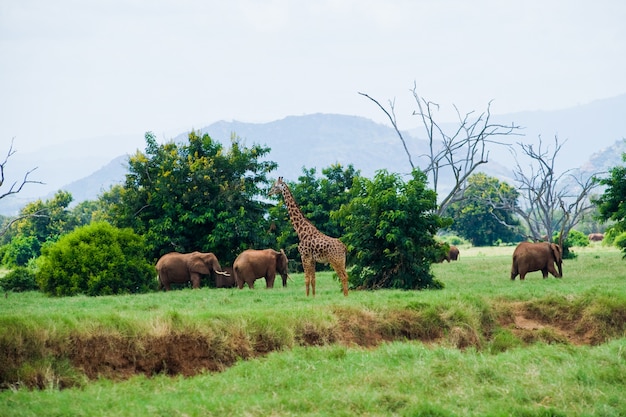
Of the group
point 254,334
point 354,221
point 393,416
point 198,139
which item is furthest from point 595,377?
point 198,139

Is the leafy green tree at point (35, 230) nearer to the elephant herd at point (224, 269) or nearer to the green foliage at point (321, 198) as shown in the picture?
the green foliage at point (321, 198)

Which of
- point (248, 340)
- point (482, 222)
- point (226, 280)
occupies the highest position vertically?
point (482, 222)

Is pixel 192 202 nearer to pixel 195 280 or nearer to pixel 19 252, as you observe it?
pixel 195 280

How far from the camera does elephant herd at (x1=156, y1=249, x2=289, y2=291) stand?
2462 centimetres

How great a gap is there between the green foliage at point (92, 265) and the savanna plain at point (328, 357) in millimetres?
5443

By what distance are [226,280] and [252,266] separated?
227 cm

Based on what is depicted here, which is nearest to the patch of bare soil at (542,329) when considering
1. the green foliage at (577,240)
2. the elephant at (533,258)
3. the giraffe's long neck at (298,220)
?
the giraffe's long neck at (298,220)

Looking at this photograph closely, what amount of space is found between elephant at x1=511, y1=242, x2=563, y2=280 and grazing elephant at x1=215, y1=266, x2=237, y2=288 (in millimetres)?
8920

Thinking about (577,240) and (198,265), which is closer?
(198,265)

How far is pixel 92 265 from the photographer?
24188 mm

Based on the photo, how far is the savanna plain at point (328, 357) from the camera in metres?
11.3

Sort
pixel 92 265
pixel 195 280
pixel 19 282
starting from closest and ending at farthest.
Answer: pixel 92 265 → pixel 195 280 → pixel 19 282

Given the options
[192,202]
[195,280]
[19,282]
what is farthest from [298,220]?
[19,282]

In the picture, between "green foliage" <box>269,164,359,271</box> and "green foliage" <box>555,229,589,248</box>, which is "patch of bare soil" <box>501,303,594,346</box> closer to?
"green foliage" <box>269,164,359,271</box>
